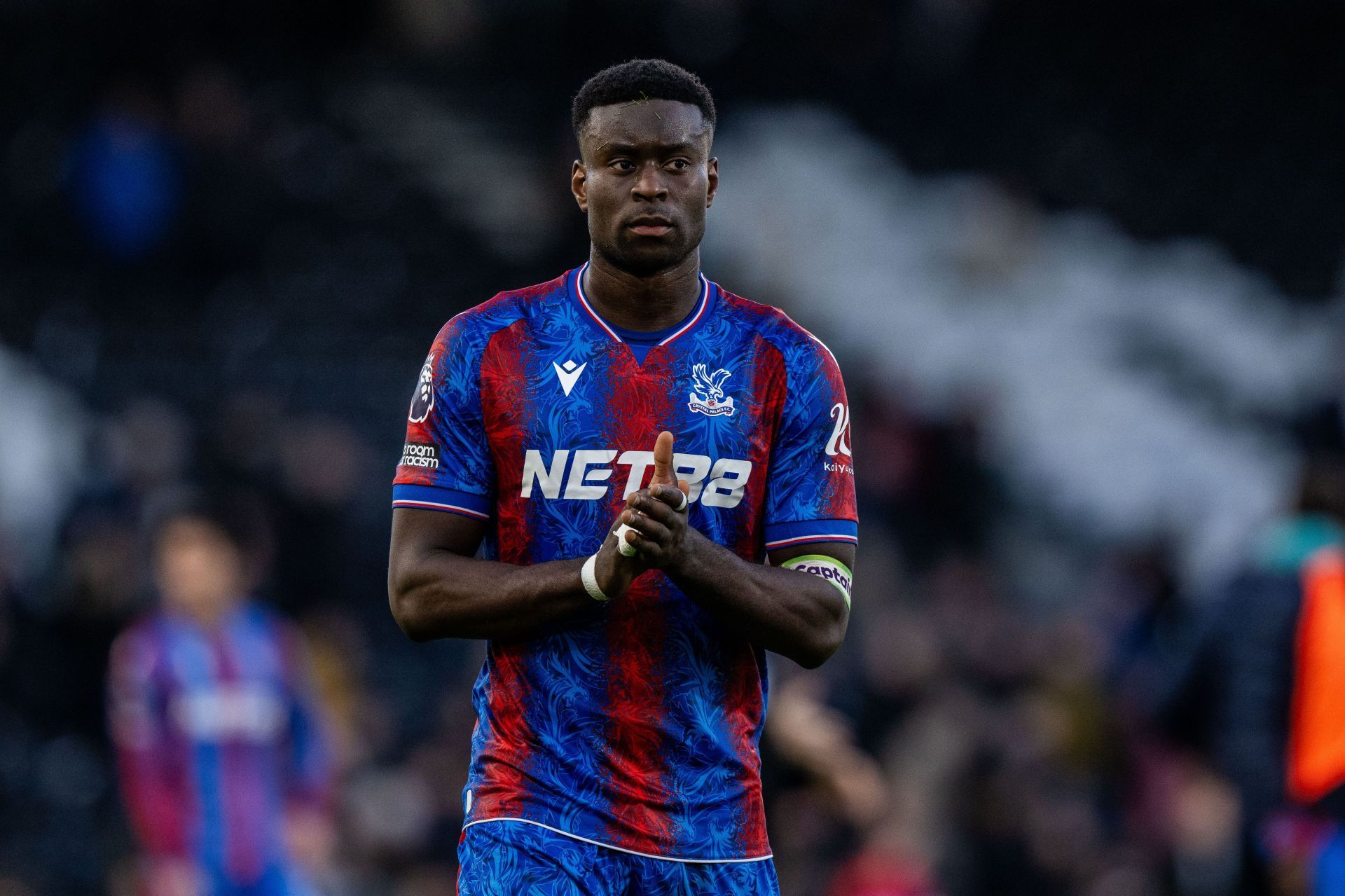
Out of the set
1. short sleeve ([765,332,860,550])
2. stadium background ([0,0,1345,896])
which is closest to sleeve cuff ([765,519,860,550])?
short sleeve ([765,332,860,550])

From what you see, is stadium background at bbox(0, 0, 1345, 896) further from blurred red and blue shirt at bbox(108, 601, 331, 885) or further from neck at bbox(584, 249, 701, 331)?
neck at bbox(584, 249, 701, 331)

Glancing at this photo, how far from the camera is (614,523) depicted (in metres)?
4.01

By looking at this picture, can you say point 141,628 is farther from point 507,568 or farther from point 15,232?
point 15,232

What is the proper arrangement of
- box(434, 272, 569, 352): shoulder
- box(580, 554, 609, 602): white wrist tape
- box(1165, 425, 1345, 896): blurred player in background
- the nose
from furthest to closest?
box(1165, 425, 1345, 896): blurred player in background, box(434, 272, 569, 352): shoulder, the nose, box(580, 554, 609, 602): white wrist tape

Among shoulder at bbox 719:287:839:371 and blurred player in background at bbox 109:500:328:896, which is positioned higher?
shoulder at bbox 719:287:839:371

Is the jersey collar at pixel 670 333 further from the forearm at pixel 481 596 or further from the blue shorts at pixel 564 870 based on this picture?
the blue shorts at pixel 564 870

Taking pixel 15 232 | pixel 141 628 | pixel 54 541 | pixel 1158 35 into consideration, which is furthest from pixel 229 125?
pixel 1158 35

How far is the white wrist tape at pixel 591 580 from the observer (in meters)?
3.99

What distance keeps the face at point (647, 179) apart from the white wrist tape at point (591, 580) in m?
0.70

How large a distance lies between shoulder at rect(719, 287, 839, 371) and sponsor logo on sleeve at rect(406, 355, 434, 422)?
0.67 metres

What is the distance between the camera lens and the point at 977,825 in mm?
10539

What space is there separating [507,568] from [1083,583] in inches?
455

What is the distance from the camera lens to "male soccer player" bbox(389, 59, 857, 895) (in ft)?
13.5

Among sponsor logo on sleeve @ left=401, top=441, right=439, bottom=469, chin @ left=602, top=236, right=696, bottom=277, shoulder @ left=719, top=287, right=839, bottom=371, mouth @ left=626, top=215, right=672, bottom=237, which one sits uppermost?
mouth @ left=626, top=215, right=672, bottom=237
